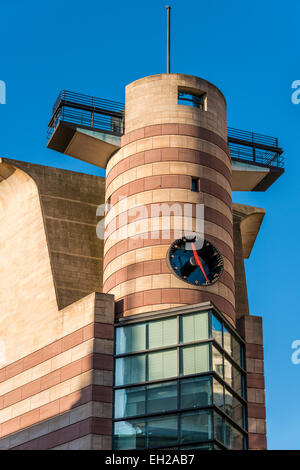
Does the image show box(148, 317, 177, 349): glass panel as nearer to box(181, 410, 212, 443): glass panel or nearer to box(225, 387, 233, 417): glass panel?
box(225, 387, 233, 417): glass panel

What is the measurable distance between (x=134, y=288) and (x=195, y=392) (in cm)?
806

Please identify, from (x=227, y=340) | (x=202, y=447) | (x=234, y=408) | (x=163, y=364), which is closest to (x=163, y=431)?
(x=202, y=447)

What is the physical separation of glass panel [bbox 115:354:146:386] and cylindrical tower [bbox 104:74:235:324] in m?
3.17

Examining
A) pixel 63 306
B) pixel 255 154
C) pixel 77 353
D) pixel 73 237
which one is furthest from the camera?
pixel 255 154

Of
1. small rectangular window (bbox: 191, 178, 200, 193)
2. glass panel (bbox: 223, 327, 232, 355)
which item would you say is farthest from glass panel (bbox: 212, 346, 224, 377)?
small rectangular window (bbox: 191, 178, 200, 193)

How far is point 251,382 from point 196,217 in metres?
11.0

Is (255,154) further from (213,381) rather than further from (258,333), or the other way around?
(213,381)

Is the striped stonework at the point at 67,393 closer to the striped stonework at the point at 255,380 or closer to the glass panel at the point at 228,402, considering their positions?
the glass panel at the point at 228,402

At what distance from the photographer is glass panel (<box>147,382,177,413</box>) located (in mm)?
54062

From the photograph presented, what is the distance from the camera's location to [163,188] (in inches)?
2386

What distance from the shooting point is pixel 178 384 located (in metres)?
54.4

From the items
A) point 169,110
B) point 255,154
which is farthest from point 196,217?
point 255,154

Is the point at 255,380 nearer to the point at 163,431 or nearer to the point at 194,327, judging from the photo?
the point at 194,327
